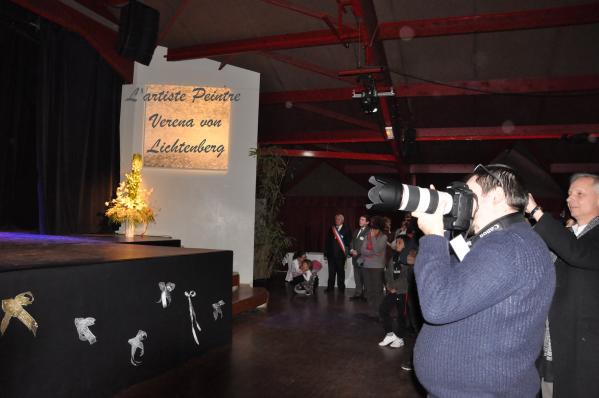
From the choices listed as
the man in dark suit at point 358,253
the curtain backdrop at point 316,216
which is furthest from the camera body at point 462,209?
the curtain backdrop at point 316,216

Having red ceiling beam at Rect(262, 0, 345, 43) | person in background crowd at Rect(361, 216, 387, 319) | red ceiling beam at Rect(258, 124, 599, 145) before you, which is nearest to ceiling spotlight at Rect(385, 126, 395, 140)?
red ceiling beam at Rect(258, 124, 599, 145)

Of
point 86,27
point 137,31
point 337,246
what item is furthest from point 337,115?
point 86,27

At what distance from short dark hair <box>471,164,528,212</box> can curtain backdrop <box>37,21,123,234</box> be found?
551 cm

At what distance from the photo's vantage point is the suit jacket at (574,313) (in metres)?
1.52

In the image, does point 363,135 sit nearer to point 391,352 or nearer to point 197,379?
point 391,352

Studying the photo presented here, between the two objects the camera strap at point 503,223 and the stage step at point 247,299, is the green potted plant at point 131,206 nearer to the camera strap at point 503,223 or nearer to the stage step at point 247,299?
the stage step at point 247,299

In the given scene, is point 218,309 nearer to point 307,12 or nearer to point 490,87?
point 307,12

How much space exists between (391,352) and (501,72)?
15.6 ft

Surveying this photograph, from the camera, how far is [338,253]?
725 cm

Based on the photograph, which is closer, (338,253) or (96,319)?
(96,319)

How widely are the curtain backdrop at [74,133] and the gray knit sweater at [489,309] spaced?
5.53 m

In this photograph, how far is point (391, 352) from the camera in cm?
372

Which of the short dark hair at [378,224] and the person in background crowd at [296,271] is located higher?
the short dark hair at [378,224]

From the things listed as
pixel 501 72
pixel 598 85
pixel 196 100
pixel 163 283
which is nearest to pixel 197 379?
pixel 163 283
